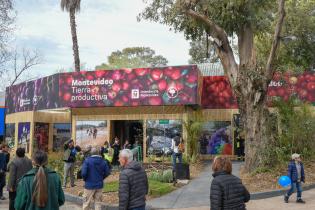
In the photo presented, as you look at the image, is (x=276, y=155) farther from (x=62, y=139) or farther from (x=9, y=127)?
(x=9, y=127)

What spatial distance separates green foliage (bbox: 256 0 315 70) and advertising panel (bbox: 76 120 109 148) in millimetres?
10416

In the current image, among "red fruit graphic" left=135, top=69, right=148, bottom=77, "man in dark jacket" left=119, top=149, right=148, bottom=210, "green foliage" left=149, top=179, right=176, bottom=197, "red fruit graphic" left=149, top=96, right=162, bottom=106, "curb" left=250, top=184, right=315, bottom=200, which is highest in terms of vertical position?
"red fruit graphic" left=135, top=69, right=148, bottom=77

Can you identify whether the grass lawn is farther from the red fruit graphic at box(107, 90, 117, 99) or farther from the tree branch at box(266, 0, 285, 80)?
the red fruit graphic at box(107, 90, 117, 99)

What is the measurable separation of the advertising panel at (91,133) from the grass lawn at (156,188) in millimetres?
9027

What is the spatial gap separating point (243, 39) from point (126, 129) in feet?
30.5

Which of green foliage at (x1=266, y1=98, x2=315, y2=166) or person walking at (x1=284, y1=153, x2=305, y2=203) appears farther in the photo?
green foliage at (x1=266, y1=98, x2=315, y2=166)

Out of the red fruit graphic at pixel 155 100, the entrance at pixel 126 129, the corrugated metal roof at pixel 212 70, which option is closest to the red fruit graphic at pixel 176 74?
the red fruit graphic at pixel 155 100

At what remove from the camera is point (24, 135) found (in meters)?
26.0

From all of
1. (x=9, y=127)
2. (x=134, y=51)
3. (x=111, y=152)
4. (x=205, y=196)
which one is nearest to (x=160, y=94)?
(x=111, y=152)

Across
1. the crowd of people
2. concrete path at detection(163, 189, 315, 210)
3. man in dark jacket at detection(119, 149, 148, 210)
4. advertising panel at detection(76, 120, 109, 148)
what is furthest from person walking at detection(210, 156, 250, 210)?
advertising panel at detection(76, 120, 109, 148)

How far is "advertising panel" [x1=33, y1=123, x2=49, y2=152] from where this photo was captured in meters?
25.8

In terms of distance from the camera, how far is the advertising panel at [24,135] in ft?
84.4

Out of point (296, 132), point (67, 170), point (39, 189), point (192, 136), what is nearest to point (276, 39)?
point (296, 132)

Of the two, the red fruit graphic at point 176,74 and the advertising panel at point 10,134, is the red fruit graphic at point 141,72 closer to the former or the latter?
the red fruit graphic at point 176,74
